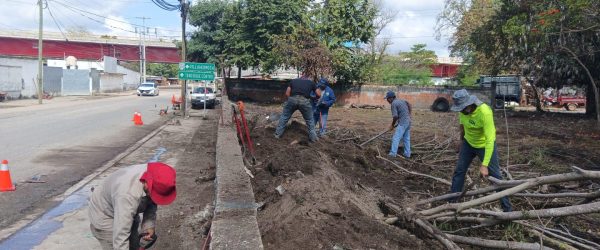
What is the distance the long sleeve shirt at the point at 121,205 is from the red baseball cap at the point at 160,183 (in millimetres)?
162

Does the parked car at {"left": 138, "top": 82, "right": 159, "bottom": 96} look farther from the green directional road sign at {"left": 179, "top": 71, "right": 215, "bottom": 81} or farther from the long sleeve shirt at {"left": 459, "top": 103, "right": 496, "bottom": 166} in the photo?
the long sleeve shirt at {"left": 459, "top": 103, "right": 496, "bottom": 166}

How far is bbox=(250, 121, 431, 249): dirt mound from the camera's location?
4.23 metres

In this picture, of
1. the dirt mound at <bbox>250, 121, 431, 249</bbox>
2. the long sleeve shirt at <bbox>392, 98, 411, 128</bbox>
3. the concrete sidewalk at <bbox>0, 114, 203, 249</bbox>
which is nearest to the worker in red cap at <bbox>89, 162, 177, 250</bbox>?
the dirt mound at <bbox>250, 121, 431, 249</bbox>

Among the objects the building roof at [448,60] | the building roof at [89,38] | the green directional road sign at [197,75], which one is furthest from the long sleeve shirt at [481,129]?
the building roof at [448,60]

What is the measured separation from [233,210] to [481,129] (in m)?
3.20

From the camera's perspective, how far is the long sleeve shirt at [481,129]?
5.85 metres

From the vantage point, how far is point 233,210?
4961 mm

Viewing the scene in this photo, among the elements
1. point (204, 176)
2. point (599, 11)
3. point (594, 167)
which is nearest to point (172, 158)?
point (204, 176)

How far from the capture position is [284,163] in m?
7.27

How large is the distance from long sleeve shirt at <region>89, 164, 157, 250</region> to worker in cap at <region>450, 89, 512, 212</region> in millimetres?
3800

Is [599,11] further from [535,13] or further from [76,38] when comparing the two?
[76,38]

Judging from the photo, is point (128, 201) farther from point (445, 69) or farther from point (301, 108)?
Result: point (445, 69)

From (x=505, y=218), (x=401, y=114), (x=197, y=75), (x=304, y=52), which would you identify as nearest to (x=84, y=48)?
(x=304, y=52)

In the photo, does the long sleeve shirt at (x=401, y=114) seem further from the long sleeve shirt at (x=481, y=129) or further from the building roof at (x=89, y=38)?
the building roof at (x=89, y=38)
